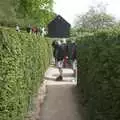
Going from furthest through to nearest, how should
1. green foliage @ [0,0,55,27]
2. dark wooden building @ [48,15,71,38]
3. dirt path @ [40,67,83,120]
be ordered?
dark wooden building @ [48,15,71,38] < green foliage @ [0,0,55,27] < dirt path @ [40,67,83,120]

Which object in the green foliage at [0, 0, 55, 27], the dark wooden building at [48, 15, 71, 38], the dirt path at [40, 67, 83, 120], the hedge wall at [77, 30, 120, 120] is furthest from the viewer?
the dark wooden building at [48, 15, 71, 38]

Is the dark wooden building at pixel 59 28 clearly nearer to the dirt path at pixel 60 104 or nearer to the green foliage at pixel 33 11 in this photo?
the green foliage at pixel 33 11

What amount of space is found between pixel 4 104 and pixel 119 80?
69.7 inches

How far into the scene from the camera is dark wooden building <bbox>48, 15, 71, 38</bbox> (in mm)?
77188

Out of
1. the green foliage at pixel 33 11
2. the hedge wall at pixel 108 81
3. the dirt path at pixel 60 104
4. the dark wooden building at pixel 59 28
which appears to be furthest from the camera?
the dark wooden building at pixel 59 28

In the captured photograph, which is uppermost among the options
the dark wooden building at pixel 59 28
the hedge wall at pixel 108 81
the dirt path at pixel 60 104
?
the dark wooden building at pixel 59 28

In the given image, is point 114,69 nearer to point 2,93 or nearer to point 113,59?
point 113,59

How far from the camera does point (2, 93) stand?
652 cm

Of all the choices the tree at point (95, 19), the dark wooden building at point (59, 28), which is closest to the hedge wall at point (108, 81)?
the tree at point (95, 19)

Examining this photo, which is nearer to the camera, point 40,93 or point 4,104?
point 4,104

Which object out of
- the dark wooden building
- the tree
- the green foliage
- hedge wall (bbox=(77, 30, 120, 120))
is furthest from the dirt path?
the dark wooden building

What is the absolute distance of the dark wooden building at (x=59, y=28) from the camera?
77188mm

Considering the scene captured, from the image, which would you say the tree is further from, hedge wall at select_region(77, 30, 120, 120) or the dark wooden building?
hedge wall at select_region(77, 30, 120, 120)

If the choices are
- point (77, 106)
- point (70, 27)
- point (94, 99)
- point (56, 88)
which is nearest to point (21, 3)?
point (70, 27)
